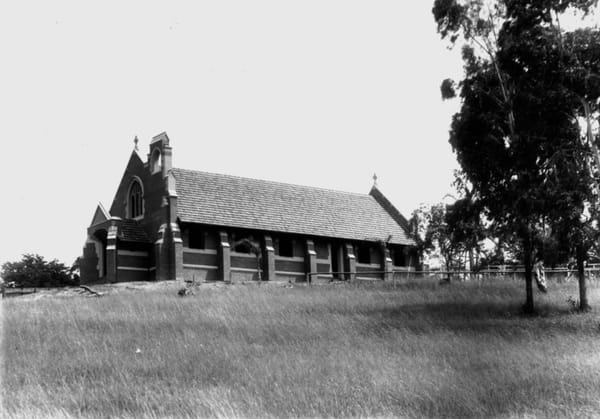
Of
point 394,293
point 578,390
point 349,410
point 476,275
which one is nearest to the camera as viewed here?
point 349,410

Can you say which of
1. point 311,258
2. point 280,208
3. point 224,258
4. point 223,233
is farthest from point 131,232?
point 311,258

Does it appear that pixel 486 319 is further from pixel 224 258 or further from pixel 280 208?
pixel 280 208

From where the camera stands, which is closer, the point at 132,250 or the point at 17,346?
the point at 17,346

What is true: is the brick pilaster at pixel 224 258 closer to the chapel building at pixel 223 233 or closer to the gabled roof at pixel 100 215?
the chapel building at pixel 223 233

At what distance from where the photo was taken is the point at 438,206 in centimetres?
4853

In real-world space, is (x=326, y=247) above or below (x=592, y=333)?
above

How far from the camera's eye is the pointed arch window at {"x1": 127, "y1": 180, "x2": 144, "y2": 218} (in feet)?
163

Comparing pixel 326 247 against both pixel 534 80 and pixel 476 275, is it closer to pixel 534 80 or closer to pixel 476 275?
pixel 476 275

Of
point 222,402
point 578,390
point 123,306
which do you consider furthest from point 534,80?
point 222,402

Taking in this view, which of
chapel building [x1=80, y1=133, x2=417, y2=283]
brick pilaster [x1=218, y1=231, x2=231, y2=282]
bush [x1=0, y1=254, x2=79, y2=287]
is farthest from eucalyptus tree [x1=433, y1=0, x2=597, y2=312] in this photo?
bush [x1=0, y1=254, x2=79, y2=287]

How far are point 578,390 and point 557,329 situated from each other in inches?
380

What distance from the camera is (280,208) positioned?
52.8m

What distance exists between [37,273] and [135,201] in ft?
81.1

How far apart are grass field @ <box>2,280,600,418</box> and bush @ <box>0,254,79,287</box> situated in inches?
1568
